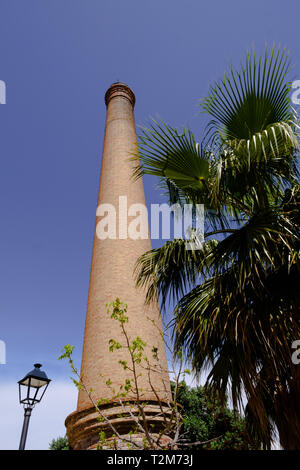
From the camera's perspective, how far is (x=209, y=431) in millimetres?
17469

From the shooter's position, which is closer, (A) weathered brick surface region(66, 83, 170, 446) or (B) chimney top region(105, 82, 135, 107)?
(A) weathered brick surface region(66, 83, 170, 446)

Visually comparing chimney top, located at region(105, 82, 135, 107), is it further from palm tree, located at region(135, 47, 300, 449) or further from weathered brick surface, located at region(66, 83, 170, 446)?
palm tree, located at region(135, 47, 300, 449)

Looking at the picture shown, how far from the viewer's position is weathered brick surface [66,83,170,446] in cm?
799

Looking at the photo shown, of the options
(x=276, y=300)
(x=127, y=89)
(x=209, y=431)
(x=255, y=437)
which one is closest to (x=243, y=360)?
(x=276, y=300)

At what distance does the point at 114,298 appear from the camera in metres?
9.23

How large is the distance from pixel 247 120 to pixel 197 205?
47.5 inches

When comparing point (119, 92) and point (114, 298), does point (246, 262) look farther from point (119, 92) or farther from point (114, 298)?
point (119, 92)

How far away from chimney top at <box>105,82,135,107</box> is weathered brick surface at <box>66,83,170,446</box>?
12.3ft

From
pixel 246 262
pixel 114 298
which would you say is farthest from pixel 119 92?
pixel 246 262

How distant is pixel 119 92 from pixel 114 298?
10.5m

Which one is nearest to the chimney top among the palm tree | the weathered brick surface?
the weathered brick surface

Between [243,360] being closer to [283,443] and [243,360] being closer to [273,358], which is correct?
[273,358]

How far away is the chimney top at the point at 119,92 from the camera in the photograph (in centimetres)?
1603

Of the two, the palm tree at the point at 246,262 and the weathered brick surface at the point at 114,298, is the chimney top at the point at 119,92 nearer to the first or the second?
the weathered brick surface at the point at 114,298
